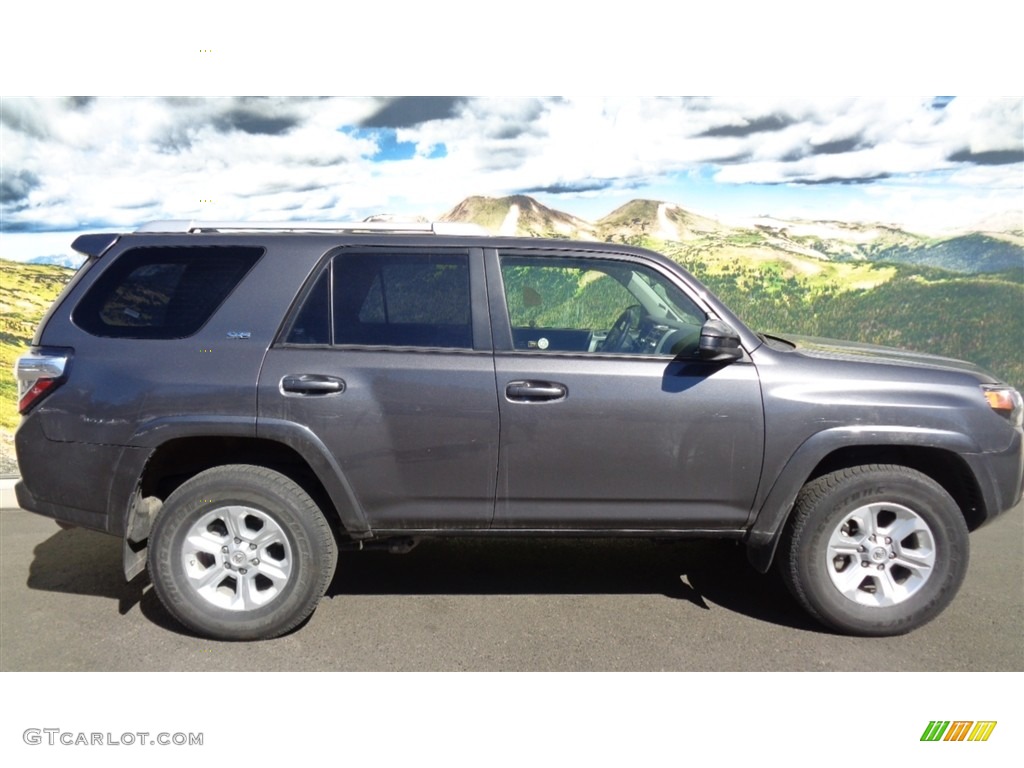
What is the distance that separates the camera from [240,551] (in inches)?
135

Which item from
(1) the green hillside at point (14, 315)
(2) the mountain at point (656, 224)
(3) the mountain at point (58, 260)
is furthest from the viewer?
(2) the mountain at point (656, 224)

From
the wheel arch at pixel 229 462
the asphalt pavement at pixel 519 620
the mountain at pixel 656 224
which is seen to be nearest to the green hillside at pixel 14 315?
the asphalt pavement at pixel 519 620

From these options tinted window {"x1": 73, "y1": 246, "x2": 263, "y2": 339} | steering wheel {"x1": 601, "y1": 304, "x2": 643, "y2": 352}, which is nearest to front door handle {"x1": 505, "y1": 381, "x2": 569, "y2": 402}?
steering wheel {"x1": 601, "y1": 304, "x2": 643, "y2": 352}

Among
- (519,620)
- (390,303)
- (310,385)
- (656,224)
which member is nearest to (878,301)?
(656,224)

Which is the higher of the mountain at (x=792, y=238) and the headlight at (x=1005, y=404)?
the mountain at (x=792, y=238)

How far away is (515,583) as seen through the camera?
413 centimetres

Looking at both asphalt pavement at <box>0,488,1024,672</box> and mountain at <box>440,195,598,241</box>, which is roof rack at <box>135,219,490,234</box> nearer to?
asphalt pavement at <box>0,488,1024,672</box>

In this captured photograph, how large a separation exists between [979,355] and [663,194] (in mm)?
3427

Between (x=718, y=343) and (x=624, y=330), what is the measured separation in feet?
1.88

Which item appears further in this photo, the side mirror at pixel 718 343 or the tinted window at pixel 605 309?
the tinted window at pixel 605 309

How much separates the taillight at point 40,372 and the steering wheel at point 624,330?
2466 mm
